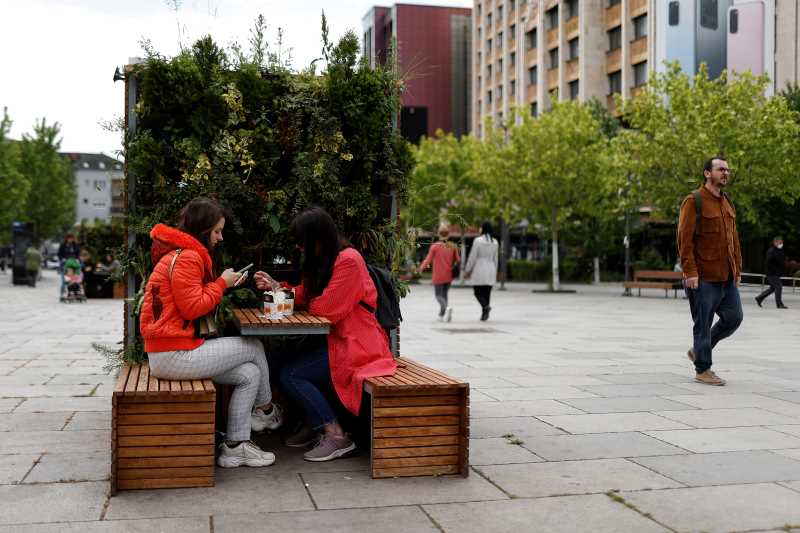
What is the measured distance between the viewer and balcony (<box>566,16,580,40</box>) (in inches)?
2069

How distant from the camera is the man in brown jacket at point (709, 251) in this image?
318 inches

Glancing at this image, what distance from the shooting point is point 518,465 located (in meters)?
5.05

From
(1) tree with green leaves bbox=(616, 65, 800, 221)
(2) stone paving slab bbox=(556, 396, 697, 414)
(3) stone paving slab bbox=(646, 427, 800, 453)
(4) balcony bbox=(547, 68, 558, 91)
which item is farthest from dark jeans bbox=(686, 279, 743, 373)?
(4) balcony bbox=(547, 68, 558, 91)

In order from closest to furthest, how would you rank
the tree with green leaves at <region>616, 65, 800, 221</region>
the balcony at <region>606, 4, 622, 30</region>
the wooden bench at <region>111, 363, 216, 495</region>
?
the wooden bench at <region>111, 363, 216, 495</region>
the tree with green leaves at <region>616, 65, 800, 221</region>
the balcony at <region>606, 4, 622, 30</region>

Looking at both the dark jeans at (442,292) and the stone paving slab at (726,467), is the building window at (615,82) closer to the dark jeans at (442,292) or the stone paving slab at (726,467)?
the dark jeans at (442,292)

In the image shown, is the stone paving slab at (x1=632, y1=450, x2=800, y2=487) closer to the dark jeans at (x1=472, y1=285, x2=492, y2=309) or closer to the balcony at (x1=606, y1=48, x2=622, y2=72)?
the dark jeans at (x1=472, y1=285, x2=492, y2=309)

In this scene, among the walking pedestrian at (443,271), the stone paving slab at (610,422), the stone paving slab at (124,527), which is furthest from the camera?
the walking pedestrian at (443,271)

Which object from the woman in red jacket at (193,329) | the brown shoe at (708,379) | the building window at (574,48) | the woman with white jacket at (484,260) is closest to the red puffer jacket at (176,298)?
the woman in red jacket at (193,329)

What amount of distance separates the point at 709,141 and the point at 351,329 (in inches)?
957

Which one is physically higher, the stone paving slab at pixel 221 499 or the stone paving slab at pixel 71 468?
the stone paving slab at pixel 71 468

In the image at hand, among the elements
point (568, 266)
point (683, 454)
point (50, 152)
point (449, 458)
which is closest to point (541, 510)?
point (449, 458)

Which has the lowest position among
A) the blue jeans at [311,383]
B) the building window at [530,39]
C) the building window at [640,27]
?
the blue jeans at [311,383]

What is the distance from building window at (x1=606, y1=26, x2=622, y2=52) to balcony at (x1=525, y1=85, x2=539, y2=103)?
9.70 meters

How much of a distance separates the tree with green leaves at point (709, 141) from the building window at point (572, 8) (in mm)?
24995
